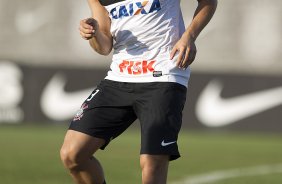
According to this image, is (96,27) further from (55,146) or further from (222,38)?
(222,38)

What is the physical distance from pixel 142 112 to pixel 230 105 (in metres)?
11.2

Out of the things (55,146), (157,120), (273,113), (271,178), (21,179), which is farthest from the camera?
(273,113)

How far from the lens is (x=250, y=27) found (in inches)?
917

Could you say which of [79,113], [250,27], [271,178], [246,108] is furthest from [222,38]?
[79,113]

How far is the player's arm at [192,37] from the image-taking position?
6.74 m

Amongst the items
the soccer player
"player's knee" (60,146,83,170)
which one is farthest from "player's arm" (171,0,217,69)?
"player's knee" (60,146,83,170)

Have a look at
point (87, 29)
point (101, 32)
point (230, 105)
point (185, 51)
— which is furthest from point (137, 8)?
point (230, 105)

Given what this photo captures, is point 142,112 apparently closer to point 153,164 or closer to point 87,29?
point 153,164

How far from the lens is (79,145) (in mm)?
7035

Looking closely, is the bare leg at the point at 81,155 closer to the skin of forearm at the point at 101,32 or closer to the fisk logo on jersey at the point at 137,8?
the skin of forearm at the point at 101,32

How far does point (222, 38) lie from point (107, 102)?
16.9 metres

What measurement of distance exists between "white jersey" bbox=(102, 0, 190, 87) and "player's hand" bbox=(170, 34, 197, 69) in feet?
0.67

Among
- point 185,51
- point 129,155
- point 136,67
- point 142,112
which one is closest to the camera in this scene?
point 185,51

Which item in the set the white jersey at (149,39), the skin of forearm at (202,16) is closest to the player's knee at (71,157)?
the white jersey at (149,39)
